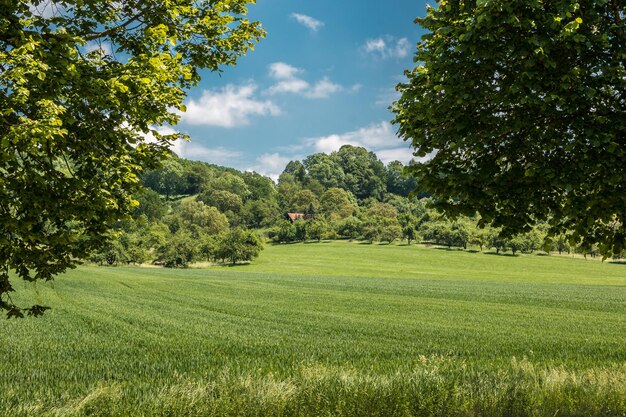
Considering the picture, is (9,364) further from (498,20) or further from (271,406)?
(498,20)

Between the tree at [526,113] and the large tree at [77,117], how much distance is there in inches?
179

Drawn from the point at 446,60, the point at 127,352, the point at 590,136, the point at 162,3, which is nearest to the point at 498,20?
the point at 446,60

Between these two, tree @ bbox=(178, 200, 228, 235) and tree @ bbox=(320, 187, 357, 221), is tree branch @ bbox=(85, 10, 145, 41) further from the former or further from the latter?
tree @ bbox=(320, 187, 357, 221)

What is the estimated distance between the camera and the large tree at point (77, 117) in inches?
218

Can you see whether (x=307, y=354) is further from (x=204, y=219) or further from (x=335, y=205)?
(x=335, y=205)

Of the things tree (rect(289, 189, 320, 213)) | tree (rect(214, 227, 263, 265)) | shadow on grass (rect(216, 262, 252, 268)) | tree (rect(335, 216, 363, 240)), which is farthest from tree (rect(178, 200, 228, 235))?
tree (rect(289, 189, 320, 213))

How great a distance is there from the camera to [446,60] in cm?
778

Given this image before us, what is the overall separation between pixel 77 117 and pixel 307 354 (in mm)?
10217

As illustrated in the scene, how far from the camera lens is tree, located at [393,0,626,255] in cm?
672

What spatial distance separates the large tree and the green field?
2.99 meters

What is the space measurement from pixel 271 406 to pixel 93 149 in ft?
16.9

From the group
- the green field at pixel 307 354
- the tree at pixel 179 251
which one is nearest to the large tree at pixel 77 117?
the green field at pixel 307 354

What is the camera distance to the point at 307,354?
556 inches

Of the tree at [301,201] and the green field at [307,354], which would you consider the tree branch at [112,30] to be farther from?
the tree at [301,201]
